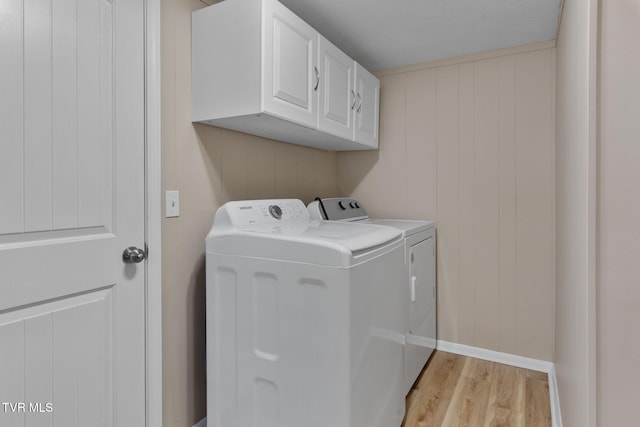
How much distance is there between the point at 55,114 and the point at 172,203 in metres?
0.55

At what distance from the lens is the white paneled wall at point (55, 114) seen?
1077mm

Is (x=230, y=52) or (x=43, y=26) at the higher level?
(x=230, y=52)

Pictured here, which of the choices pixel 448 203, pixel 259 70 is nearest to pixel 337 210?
pixel 448 203

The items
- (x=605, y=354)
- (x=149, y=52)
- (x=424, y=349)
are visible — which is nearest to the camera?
(x=605, y=354)

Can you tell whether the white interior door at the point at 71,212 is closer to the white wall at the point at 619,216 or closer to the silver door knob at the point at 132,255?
the silver door knob at the point at 132,255

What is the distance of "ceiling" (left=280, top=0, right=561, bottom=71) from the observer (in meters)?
1.89

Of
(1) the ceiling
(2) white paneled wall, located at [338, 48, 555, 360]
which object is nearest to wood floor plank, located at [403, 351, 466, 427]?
(2) white paneled wall, located at [338, 48, 555, 360]

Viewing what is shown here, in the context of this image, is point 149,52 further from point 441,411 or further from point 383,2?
point 441,411

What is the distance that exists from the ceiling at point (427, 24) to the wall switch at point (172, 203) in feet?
3.77

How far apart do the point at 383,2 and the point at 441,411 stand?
221 cm

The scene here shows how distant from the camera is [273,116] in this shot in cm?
159

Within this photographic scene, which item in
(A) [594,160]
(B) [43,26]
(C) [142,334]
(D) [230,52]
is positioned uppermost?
(D) [230,52]

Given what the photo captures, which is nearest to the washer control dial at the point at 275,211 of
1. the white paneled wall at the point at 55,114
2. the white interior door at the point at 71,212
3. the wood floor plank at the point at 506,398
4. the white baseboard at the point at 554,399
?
the white interior door at the point at 71,212

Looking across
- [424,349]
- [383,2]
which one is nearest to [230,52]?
[383,2]
